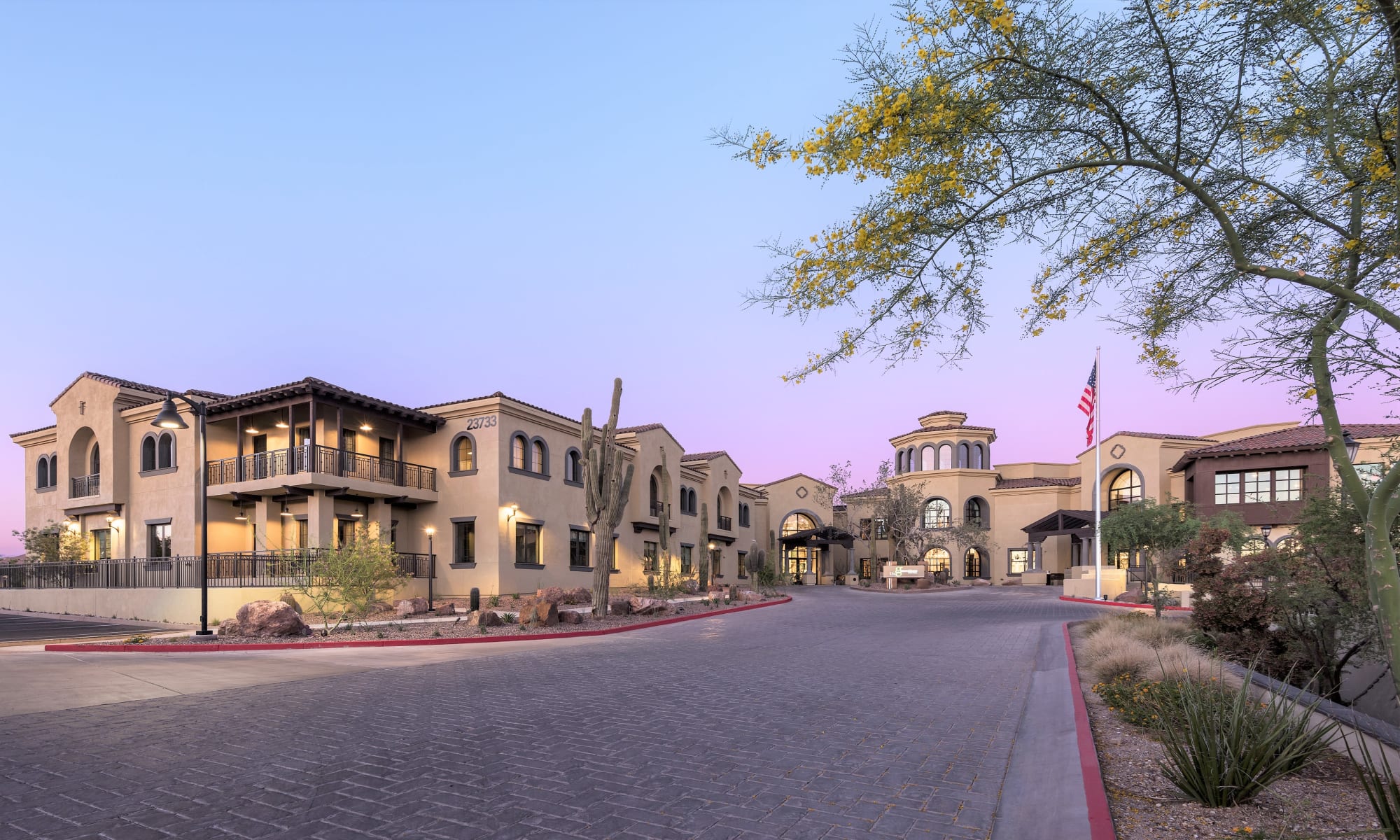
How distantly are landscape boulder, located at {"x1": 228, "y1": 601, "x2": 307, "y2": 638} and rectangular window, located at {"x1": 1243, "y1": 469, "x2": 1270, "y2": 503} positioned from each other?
41.5 metres

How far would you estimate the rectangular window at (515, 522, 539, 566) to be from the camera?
2742 cm

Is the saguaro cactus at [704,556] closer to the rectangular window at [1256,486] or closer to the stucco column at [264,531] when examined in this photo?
the stucco column at [264,531]

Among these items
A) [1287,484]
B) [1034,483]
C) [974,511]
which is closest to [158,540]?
[974,511]

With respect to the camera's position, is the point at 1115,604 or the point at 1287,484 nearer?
the point at 1115,604

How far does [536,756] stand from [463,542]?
72.8 ft

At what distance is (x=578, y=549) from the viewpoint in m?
31.6

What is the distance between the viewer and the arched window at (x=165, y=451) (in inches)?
1042

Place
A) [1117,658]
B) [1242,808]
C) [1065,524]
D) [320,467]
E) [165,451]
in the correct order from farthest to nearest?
1. [1065,524]
2. [165,451]
3. [320,467]
4. [1117,658]
5. [1242,808]

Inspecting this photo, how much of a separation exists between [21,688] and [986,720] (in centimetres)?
1178

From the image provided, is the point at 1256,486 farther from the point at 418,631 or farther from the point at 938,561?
the point at 418,631

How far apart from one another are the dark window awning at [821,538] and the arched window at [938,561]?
17.7ft

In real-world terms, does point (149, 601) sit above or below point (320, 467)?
below

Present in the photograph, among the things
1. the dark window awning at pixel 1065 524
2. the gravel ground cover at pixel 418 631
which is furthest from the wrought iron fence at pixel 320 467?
the dark window awning at pixel 1065 524

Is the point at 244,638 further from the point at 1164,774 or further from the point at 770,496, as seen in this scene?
the point at 770,496
